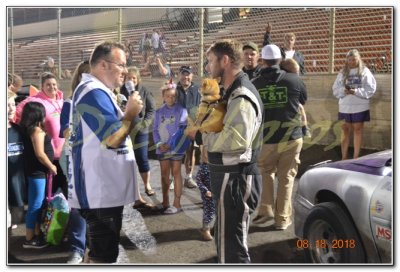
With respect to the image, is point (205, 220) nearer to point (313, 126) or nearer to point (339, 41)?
point (313, 126)

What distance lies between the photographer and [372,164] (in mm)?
2738

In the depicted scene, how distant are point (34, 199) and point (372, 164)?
257cm

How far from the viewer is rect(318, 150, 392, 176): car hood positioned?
262 centimetres

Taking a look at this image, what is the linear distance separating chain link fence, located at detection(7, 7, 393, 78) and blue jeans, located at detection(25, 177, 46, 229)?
93cm

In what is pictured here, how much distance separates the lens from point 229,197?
105 inches

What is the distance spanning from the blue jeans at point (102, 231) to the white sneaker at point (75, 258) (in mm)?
804

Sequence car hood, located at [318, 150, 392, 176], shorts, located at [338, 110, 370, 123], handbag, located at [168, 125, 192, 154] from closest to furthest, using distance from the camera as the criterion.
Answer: car hood, located at [318, 150, 392, 176] → shorts, located at [338, 110, 370, 123] → handbag, located at [168, 125, 192, 154]

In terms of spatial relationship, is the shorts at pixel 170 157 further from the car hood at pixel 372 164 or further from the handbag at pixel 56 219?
the car hood at pixel 372 164

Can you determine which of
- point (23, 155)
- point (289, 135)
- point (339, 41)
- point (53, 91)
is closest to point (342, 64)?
point (339, 41)

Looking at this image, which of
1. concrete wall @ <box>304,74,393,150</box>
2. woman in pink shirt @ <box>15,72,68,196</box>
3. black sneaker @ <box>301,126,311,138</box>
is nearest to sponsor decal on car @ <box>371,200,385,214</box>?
concrete wall @ <box>304,74,393,150</box>

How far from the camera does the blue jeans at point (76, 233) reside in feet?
11.1

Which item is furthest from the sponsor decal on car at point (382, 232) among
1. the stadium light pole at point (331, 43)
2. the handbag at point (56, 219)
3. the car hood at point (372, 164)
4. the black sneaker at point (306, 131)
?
the handbag at point (56, 219)

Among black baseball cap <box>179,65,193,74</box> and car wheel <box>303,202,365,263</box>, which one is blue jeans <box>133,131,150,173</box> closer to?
black baseball cap <box>179,65,193,74</box>

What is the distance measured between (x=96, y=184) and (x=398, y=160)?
1.87m
